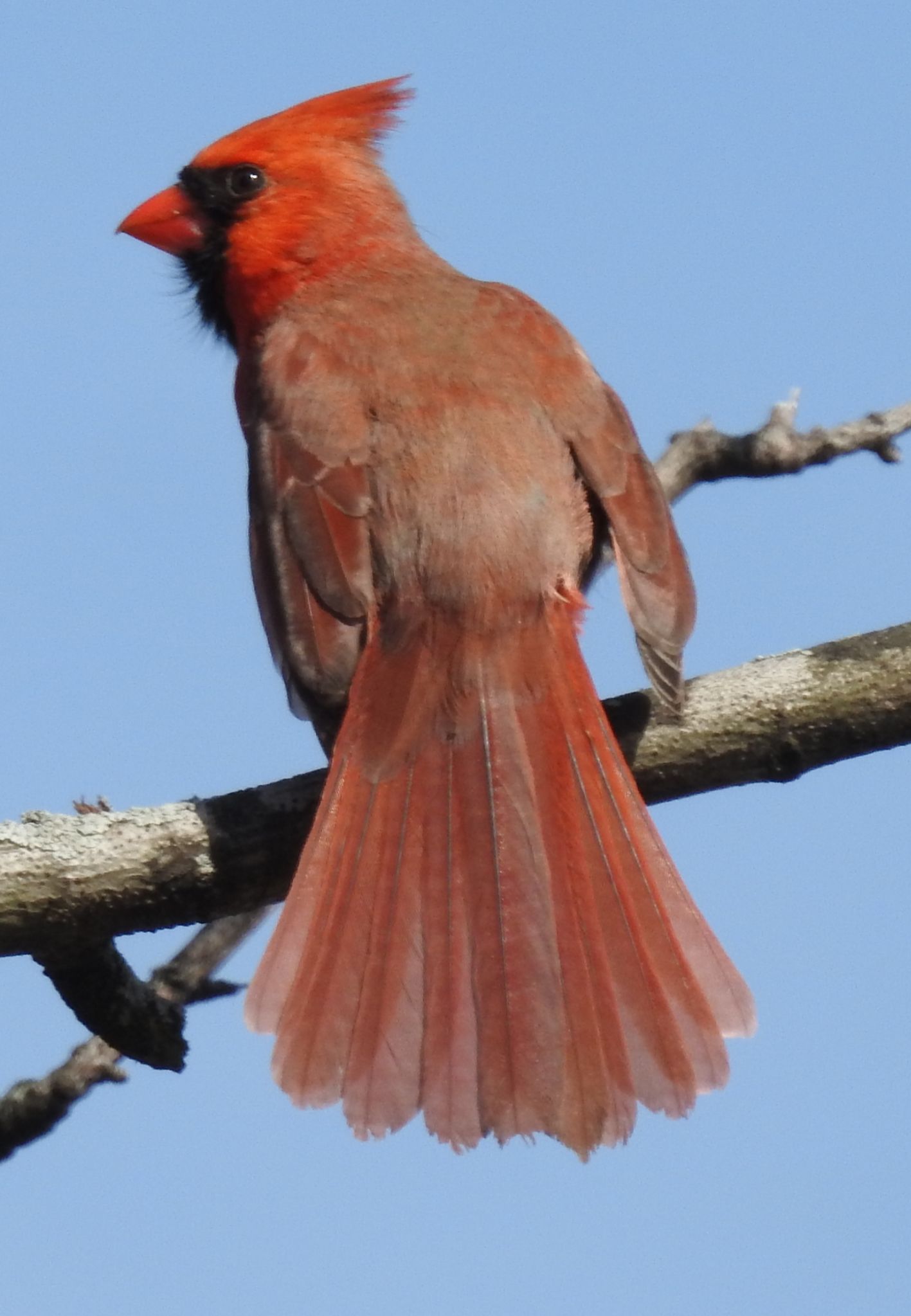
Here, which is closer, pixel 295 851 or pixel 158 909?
pixel 158 909

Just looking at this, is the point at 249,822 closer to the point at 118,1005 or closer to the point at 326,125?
the point at 118,1005

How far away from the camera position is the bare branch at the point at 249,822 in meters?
2.82

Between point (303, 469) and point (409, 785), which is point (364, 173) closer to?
point (303, 469)

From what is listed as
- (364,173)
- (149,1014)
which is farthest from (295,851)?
(364,173)

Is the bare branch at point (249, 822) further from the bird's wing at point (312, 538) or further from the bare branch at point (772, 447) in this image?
the bare branch at point (772, 447)

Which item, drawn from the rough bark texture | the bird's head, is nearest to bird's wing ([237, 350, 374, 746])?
the rough bark texture

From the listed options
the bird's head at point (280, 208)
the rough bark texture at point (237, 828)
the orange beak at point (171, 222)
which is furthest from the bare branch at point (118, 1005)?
the orange beak at point (171, 222)

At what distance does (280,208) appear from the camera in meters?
4.46

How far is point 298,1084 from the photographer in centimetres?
279

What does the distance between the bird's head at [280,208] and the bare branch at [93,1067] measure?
Answer: 4.75ft

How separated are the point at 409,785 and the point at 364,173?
2.09m

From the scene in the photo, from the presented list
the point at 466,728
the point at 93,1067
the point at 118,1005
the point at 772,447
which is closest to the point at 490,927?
the point at 466,728

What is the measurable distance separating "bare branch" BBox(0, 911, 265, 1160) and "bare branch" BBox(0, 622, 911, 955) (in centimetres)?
50

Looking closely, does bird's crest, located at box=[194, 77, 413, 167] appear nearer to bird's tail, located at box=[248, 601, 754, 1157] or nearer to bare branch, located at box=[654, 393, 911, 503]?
bare branch, located at box=[654, 393, 911, 503]
